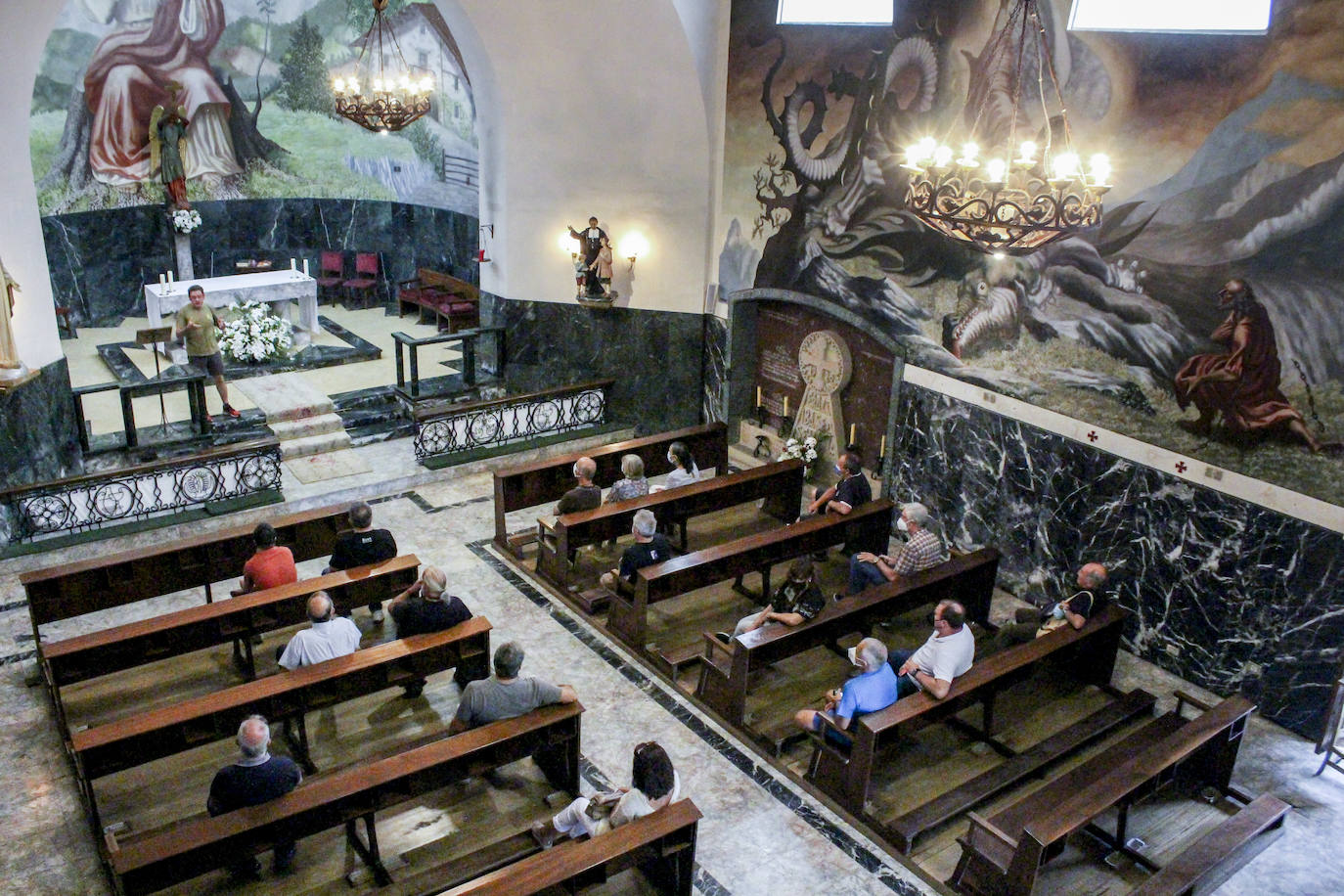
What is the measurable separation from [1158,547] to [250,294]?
12.1m

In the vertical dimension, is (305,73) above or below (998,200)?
above

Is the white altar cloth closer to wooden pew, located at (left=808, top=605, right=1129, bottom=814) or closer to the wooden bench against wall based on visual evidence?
the wooden bench against wall

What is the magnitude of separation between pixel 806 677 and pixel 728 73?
23.0 feet

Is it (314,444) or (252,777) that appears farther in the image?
(314,444)

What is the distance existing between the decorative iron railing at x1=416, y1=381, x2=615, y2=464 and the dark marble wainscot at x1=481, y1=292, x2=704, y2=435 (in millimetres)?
364

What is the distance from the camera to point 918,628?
9.20m

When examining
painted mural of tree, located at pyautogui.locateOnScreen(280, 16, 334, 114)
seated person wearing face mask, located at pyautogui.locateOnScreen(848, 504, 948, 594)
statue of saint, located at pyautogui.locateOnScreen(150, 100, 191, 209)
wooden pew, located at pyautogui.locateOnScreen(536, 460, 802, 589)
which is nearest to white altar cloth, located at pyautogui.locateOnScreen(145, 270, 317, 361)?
statue of saint, located at pyautogui.locateOnScreen(150, 100, 191, 209)

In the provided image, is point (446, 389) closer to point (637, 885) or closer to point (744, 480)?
point (744, 480)

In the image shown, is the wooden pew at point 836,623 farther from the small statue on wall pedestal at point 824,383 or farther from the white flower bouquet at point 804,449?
the white flower bouquet at point 804,449

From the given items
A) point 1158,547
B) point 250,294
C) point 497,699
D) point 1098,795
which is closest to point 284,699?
point 497,699

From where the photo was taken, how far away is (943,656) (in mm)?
6859

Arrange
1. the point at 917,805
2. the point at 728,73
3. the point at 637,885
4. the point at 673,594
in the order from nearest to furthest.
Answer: the point at 637,885, the point at 917,805, the point at 673,594, the point at 728,73

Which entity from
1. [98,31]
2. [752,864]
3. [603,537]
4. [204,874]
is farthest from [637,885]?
[98,31]

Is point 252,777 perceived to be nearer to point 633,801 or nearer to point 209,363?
point 633,801
